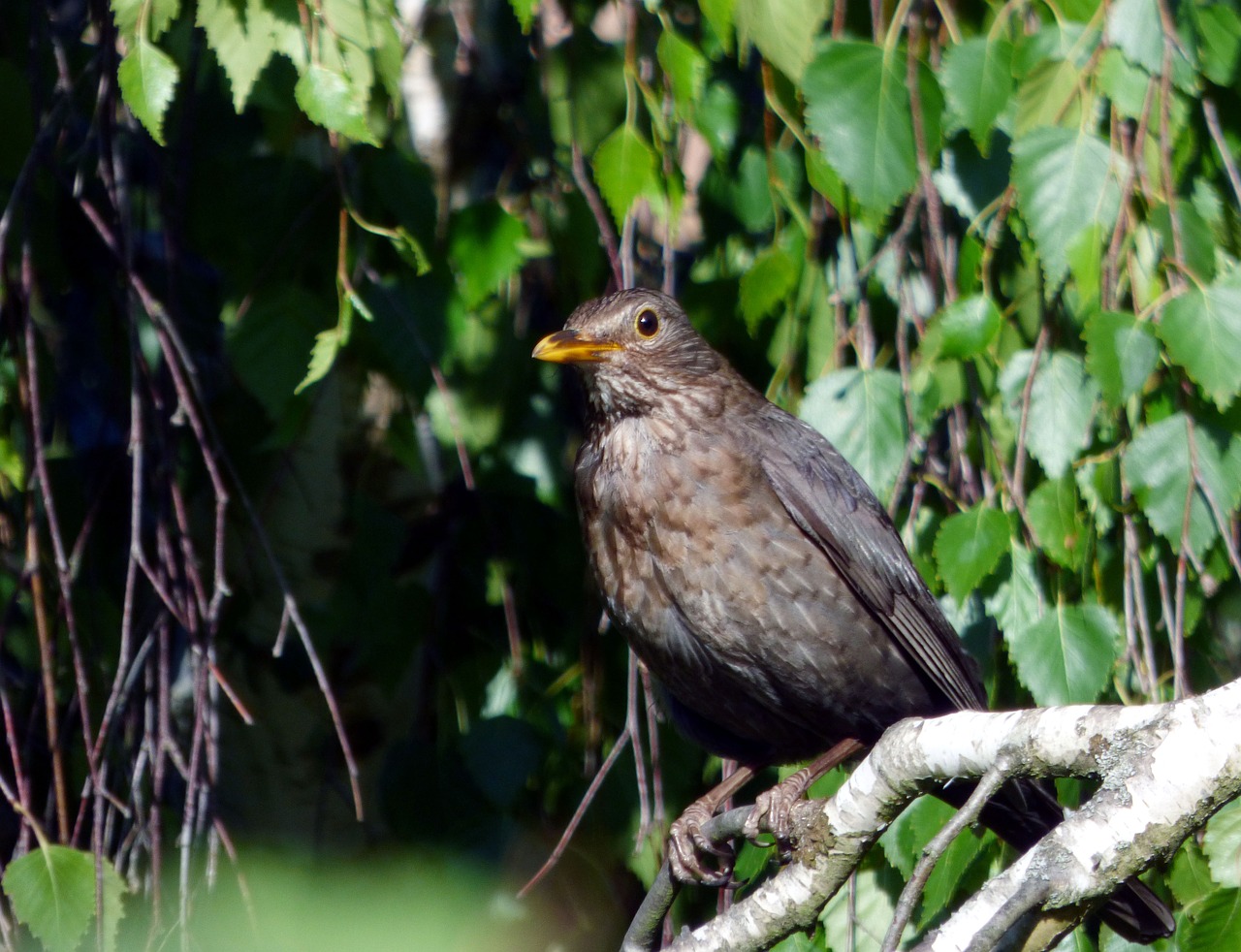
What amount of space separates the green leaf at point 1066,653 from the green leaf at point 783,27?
3.63 ft

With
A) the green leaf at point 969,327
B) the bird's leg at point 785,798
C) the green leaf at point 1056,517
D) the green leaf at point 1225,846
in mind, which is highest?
the green leaf at point 969,327

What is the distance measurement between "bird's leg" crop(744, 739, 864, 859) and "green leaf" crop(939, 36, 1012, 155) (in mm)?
1298

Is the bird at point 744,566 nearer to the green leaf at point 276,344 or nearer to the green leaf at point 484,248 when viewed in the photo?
the green leaf at point 484,248

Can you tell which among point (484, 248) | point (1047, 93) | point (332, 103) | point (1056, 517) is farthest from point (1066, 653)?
point (332, 103)

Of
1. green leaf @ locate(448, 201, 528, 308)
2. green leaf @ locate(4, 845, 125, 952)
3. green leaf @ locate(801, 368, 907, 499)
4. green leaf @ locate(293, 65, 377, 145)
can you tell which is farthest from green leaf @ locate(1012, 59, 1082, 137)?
green leaf @ locate(4, 845, 125, 952)

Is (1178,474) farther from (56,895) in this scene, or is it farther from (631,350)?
(56,895)

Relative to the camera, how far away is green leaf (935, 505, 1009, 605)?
2486mm

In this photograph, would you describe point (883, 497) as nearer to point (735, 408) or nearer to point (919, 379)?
point (919, 379)

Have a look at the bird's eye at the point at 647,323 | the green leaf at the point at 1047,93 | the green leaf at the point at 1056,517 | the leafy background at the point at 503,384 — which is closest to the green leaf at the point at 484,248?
the leafy background at the point at 503,384

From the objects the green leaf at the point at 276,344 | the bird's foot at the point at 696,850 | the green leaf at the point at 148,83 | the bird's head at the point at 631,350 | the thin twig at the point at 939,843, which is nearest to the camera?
the thin twig at the point at 939,843

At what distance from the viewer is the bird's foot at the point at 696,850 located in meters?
2.91

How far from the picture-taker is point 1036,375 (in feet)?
8.71

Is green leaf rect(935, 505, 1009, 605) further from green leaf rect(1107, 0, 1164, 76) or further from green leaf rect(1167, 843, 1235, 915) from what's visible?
green leaf rect(1107, 0, 1164, 76)

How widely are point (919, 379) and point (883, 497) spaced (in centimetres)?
26
